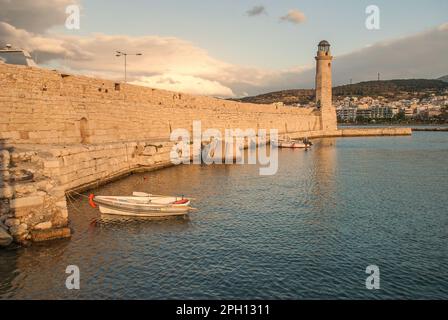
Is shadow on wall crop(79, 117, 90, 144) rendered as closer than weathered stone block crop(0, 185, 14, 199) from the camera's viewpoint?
No

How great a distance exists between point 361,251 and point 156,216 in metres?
6.22

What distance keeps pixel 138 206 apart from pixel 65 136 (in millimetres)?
6943

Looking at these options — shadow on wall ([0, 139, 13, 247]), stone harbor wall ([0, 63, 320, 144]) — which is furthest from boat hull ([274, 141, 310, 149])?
shadow on wall ([0, 139, 13, 247])

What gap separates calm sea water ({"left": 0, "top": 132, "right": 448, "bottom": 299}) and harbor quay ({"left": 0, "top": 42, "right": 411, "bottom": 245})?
2.91 ft

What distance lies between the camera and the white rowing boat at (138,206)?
12.6 meters

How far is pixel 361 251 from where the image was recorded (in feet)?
32.4

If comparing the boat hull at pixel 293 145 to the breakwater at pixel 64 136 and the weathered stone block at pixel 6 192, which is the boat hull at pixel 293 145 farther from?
the weathered stone block at pixel 6 192

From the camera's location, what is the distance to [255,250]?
990cm

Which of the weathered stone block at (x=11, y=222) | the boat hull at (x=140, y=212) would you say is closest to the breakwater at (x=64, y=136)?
the weathered stone block at (x=11, y=222)

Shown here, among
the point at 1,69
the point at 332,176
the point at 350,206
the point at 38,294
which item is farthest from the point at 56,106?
the point at 332,176

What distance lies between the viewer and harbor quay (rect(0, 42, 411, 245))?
33.0 ft

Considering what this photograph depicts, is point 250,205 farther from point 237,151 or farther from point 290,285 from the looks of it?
point 237,151

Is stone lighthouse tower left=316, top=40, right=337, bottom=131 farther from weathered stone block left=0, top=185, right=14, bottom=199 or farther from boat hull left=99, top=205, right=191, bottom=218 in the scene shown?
weathered stone block left=0, top=185, right=14, bottom=199

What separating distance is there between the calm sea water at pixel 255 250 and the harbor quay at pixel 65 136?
2.91 feet
